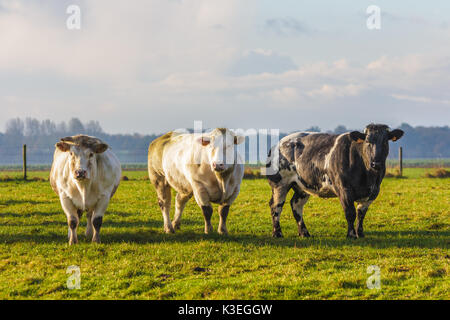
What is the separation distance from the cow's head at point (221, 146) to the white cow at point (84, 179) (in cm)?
205

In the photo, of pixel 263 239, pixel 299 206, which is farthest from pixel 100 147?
pixel 299 206

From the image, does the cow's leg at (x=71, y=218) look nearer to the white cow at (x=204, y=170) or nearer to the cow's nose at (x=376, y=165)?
the white cow at (x=204, y=170)

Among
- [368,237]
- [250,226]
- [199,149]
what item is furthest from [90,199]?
[368,237]

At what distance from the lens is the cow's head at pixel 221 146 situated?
9922mm

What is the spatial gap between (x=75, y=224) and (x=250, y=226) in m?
4.40

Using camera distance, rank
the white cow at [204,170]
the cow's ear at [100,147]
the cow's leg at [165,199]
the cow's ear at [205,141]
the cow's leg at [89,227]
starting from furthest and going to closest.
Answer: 1. the cow's leg at [165,199]
2. the cow's leg at [89,227]
3. the cow's ear at [205,141]
4. the white cow at [204,170]
5. the cow's ear at [100,147]

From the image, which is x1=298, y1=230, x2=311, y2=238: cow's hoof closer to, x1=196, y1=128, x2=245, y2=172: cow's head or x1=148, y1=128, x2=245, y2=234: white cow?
x1=148, y1=128, x2=245, y2=234: white cow

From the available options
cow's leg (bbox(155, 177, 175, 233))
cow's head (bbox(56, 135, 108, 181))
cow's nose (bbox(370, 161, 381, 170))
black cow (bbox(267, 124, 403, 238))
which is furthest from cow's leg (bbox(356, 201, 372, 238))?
cow's head (bbox(56, 135, 108, 181))

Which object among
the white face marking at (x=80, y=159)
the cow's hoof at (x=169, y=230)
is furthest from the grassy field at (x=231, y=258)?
Answer: the white face marking at (x=80, y=159)

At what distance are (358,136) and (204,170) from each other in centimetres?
323

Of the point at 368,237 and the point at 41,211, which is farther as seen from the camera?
the point at 41,211
